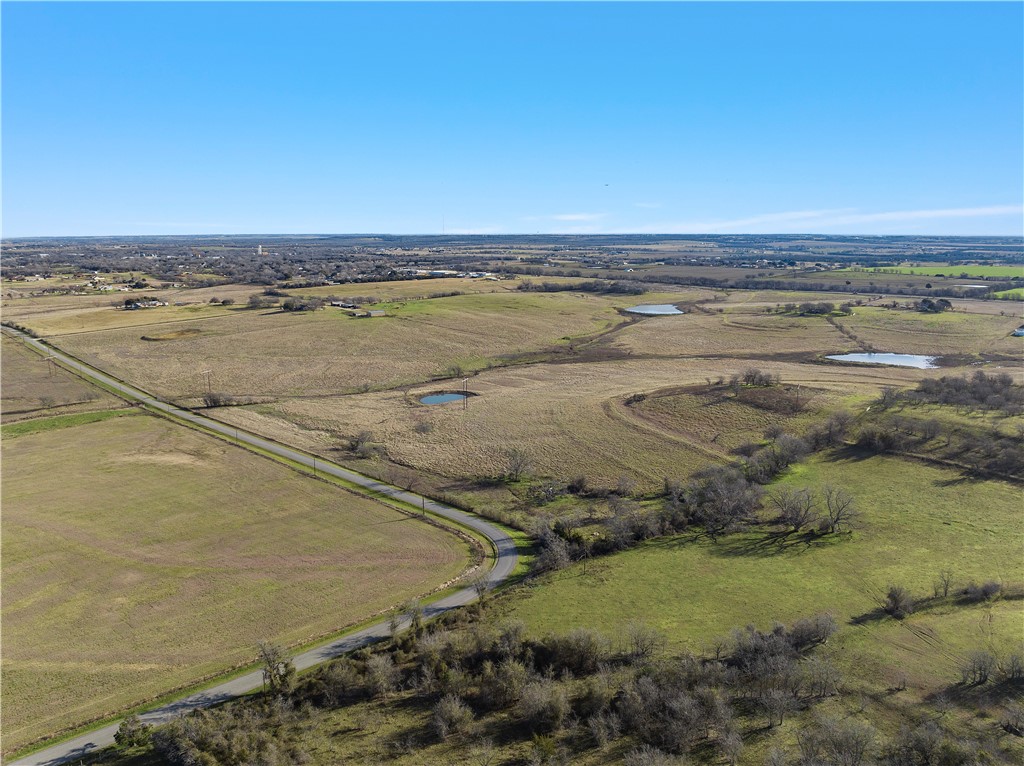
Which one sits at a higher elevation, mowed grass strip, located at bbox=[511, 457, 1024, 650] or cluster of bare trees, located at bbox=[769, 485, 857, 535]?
cluster of bare trees, located at bbox=[769, 485, 857, 535]

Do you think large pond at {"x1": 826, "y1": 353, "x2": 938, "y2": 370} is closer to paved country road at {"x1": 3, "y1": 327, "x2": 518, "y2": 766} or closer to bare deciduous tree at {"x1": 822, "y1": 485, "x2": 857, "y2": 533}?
bare deciduous tree at {"x1": 822, "y1": 485, "x2": 857, "y2": 533}

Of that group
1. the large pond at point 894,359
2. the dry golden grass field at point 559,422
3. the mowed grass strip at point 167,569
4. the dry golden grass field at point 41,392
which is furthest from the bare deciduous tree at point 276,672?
the large pond at point 894,359

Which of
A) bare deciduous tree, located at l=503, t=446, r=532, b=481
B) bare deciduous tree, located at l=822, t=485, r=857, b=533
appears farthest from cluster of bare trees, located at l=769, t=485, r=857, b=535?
bare deciduous tree, located at l=503, t=446, r=532, b=481

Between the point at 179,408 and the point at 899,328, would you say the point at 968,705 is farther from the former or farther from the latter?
the point at 899,328

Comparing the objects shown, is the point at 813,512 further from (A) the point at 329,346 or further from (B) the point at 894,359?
(A) the point at 329,346

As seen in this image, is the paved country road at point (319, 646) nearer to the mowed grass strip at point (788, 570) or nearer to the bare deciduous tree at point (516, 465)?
the mowed grass strip at point (788, 570)

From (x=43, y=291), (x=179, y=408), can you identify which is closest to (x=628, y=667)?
(x=179, y=408)
